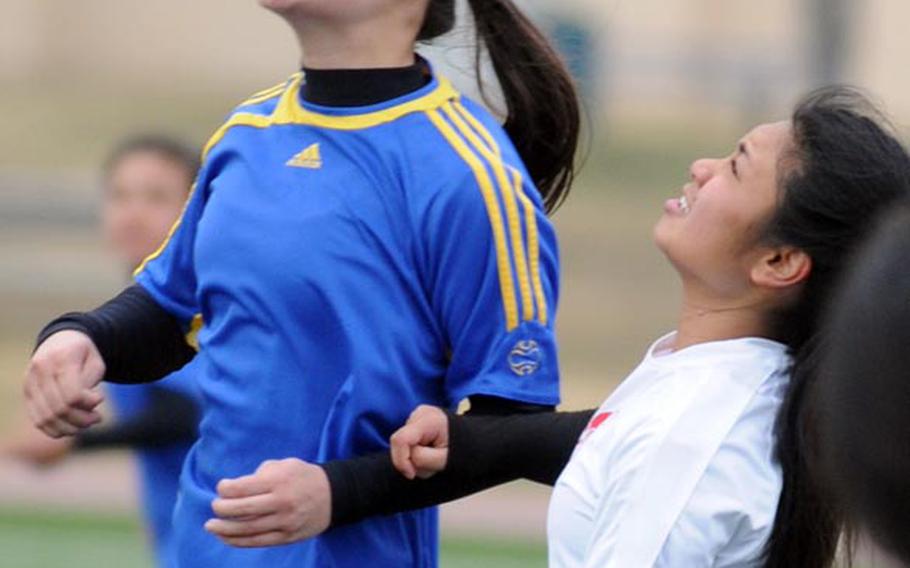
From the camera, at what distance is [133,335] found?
3.18 meters

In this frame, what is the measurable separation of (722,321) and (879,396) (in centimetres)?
122

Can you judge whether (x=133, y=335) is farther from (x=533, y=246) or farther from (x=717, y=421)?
(x=717, y=421)

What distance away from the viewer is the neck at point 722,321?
2.81m

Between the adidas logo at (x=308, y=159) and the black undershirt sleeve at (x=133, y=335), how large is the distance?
0.36m

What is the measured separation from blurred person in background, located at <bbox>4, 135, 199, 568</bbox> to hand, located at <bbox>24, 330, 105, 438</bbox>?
35.7 inches

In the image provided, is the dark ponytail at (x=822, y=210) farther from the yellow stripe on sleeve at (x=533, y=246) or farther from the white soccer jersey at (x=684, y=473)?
the yellow stripe on sleeve at (x=533, y=246)

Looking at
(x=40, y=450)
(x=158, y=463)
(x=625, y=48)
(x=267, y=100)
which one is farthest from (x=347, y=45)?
(x=625, y=48)

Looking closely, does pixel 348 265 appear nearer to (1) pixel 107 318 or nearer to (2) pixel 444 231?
(2) pixel 444 231

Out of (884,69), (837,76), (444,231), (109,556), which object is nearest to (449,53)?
(444,231)

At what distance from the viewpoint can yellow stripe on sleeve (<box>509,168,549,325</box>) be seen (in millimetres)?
2959

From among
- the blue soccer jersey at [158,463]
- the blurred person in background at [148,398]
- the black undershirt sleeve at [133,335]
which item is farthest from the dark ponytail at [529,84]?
the blue soccer jersey at [158,463]

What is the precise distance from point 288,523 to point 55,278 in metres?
14.0

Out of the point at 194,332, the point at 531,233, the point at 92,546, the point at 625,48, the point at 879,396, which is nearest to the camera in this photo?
the point at 879,396

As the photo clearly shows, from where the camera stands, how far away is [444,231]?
2.91m
